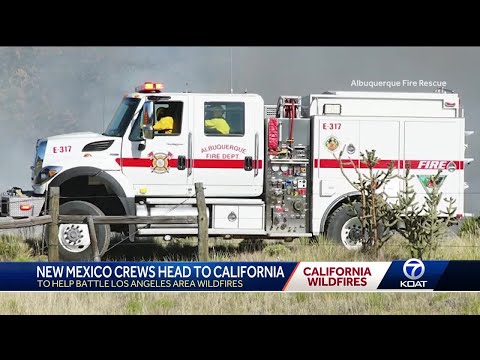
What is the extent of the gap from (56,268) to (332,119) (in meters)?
5.81

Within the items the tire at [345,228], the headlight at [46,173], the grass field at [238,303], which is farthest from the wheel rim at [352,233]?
the headlight at [46,173]

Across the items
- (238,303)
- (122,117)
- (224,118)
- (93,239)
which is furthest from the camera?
(122,117)

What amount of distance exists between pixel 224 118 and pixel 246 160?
76 centimetres

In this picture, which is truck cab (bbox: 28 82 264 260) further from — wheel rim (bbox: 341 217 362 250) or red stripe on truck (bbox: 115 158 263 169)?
wheel rim (bbox: 341 217 362 250)

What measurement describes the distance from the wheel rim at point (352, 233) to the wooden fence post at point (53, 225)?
4675mm

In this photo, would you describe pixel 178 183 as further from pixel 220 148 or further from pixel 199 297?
pixel 199 297

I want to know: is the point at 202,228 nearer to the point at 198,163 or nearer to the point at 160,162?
the point at 198,163

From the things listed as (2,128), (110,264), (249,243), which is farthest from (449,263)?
(2,128)

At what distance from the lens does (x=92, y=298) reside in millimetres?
12133

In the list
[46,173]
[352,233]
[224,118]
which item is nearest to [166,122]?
[224,118]

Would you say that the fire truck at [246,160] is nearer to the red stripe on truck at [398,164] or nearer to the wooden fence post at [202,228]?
the red stripe on truck at [398,164]

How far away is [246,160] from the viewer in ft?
50.5

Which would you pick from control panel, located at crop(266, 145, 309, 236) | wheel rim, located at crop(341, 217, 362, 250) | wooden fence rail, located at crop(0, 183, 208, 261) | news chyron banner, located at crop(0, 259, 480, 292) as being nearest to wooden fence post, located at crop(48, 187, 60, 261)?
wooden fence rail, located at crop(0, 183, 208, 261)

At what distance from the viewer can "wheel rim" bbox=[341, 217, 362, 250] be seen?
15.7 m
